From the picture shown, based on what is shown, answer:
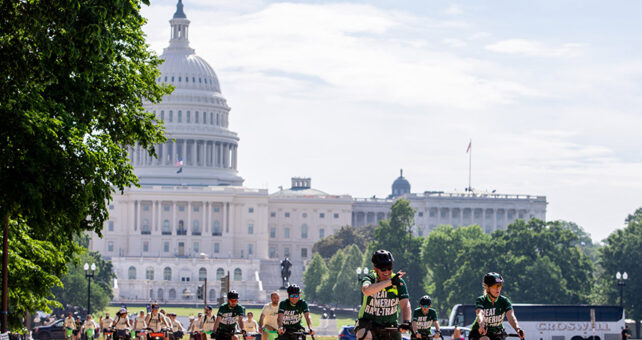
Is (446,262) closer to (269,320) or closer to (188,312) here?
(188,312)

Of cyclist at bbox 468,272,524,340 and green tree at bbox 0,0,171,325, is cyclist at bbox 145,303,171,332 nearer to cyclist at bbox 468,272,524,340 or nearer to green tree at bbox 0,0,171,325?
green tree at bbox 0,0,171,325

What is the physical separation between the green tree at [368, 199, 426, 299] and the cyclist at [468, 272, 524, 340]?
4463 inches

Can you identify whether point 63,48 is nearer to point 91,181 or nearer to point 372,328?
point 91,181

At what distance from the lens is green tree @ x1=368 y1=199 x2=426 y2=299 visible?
136750 millimetres

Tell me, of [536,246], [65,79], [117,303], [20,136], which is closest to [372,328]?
→ [20,136]

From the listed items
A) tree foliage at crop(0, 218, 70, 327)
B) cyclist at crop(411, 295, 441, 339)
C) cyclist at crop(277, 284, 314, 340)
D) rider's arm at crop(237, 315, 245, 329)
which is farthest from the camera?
tree foliage at crop(0, 218, 70, 327)

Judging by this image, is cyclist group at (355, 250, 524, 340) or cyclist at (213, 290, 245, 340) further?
cyclist at (213, 290, 245, 340)

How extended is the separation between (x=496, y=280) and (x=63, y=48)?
10272mm

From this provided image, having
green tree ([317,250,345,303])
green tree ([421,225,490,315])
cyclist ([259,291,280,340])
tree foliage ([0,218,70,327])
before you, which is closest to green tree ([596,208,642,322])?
green tree ([421,225,490,315])

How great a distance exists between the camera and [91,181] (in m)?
28.6

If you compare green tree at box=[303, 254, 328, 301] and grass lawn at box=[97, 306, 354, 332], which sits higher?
green tree at box=[303, 254, 328, 301]

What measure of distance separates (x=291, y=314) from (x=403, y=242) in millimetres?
114910

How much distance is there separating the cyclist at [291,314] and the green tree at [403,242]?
363ft

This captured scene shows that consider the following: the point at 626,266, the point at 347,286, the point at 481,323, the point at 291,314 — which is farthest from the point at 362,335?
the point at 347,286
